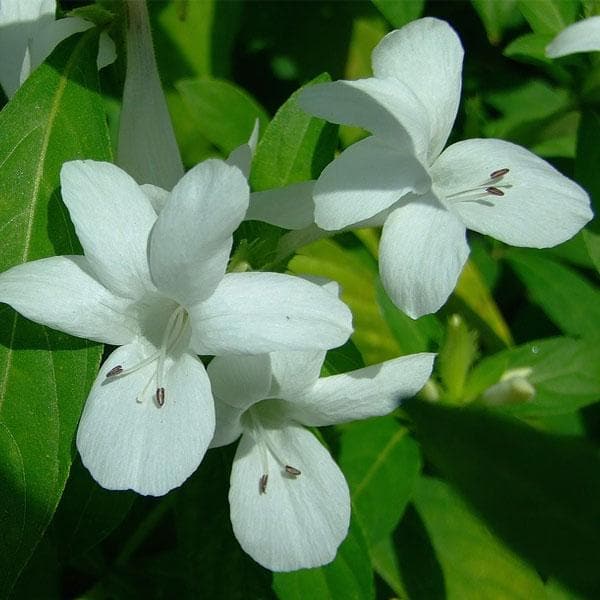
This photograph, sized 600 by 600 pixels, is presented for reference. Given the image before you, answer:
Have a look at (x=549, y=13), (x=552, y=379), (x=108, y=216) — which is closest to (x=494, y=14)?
(x=549, y=13)

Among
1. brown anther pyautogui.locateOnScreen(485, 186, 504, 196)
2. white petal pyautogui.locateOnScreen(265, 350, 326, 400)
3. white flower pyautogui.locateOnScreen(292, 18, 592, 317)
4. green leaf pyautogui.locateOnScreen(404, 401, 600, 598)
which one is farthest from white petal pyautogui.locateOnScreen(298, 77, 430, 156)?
green leaf pyautogui.locateOnScreen(404, 401, 600, 598)

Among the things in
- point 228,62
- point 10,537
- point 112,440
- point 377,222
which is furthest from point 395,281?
point 228,62

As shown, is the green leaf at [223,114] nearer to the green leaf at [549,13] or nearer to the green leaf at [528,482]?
the green leaf at [549,13]

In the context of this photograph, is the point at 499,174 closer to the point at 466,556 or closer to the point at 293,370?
the point at 293,370

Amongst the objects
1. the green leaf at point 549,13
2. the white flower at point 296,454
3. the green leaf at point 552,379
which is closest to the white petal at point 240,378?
the white flower at point 296,454

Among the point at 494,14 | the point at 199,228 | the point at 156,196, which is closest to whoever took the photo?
the point at 199,228

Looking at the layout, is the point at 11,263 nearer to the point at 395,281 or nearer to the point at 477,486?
the point at 395,281

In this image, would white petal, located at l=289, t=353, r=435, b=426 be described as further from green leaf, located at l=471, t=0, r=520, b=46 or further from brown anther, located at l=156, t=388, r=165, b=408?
green leaf, located at l=471, t=0, r=520, b=46
